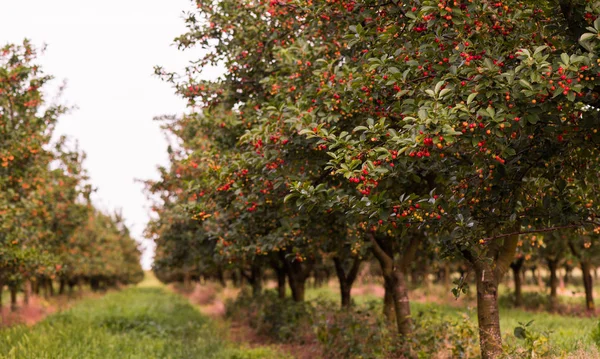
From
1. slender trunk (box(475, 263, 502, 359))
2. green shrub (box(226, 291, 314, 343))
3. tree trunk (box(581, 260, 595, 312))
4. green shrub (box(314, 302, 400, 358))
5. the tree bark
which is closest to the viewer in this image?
the tree bark

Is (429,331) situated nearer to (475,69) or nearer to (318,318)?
(318,318)

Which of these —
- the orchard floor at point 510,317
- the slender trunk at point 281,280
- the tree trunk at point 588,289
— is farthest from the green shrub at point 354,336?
the tree trunk at point 588,289

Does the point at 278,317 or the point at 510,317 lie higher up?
the point at 278,317

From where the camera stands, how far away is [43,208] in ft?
60.0

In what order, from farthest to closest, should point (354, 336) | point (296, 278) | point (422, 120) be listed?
point (296, 278), point (354, 336), point (422, 120)

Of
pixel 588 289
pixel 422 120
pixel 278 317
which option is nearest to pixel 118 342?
pixel 278 317

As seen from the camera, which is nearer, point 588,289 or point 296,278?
point 296,278

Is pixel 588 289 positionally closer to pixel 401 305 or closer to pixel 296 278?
pixel 296 278

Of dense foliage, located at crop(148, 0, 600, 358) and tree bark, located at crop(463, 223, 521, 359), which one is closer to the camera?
dense foliage, located at crop(148, 0, 600, 358)

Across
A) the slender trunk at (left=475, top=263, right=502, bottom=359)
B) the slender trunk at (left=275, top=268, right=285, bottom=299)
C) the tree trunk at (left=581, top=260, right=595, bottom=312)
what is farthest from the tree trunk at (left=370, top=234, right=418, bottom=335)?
the tree trunk at (left=581, top=260, right=595, bottom=312)

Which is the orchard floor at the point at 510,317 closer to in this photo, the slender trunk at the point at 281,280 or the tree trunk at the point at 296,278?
the tree trunk at the point at 296,278

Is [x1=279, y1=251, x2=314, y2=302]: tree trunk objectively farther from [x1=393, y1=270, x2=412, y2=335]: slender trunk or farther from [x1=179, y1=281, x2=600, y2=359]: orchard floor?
[x1=393, y1=270, x2=412, y2=335]: slender trunk

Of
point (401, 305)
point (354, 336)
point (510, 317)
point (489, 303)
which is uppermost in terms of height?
point (489, 303)

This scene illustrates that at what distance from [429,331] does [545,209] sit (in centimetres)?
536
